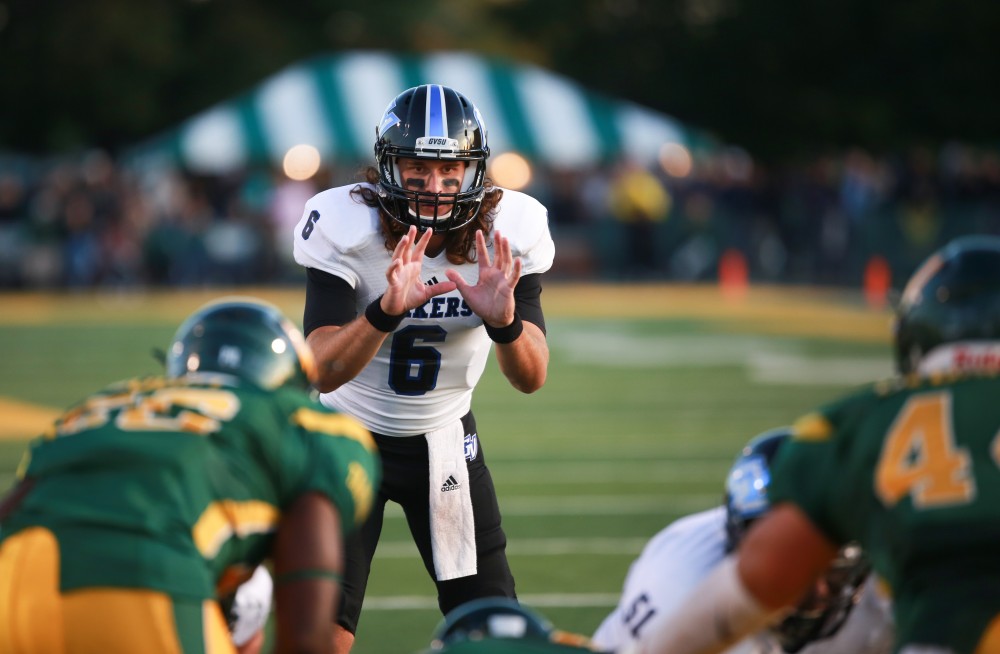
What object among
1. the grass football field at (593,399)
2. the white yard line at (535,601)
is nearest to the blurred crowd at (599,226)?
the grass football field at (593,399)

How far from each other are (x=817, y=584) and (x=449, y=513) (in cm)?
136

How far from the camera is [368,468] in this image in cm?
298

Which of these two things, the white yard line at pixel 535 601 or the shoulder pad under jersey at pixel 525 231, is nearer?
the shoulder pad under jersey at pixel 525 231

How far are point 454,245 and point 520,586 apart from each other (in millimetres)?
2193

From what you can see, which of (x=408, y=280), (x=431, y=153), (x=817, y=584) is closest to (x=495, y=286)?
(x=408, y=280)

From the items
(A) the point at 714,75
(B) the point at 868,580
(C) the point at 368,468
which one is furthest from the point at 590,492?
(A) the point at 714,75

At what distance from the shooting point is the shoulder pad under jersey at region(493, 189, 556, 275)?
4.60 m

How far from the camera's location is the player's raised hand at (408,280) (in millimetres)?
4238

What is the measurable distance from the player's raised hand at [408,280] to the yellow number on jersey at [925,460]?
74.6 inches

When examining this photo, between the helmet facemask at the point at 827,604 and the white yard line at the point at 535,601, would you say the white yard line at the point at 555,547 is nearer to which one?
the white yard line at the point at 535,601

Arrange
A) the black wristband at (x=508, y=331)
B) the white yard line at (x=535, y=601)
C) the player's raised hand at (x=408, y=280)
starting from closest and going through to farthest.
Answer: the player's raised hand at (x=408, y=280), the black wristband at (x=508, y=331), the white yard line at (x=535, y=601)

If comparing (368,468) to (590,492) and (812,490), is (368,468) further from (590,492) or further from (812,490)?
(590,492)

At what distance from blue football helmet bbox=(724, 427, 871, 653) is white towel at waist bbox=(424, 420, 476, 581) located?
3.51ft

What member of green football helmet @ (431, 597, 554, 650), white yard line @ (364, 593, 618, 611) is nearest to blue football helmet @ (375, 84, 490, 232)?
green football helmet @ (431, 597, 554, 650)
